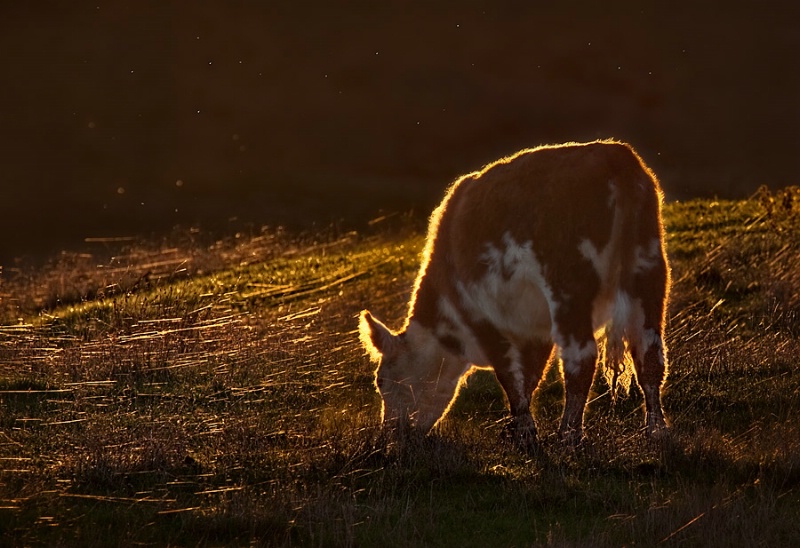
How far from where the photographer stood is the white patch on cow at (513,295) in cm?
975

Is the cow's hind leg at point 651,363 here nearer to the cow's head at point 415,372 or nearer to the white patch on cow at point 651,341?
the white patch on cow at point 651,341

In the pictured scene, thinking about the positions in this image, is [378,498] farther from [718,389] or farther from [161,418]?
[718,389]

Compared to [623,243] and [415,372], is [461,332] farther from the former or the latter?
[623,243]

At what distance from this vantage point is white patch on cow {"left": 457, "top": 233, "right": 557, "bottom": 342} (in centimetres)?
975

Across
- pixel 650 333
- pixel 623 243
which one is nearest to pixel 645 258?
pixel 623 243

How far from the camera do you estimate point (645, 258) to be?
975 centimetres

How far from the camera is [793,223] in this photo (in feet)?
69.8

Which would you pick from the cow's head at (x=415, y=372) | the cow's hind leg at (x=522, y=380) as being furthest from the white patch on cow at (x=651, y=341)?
the cow's head at (x=415, y=372)

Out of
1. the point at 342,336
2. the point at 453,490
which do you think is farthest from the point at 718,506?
the point at 342,336

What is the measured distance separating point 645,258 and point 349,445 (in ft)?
10.3

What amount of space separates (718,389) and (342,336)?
19.2ft

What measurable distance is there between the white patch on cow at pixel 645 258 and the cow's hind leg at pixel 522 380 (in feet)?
4.15

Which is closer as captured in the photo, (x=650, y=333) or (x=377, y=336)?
(x=650, y=333)

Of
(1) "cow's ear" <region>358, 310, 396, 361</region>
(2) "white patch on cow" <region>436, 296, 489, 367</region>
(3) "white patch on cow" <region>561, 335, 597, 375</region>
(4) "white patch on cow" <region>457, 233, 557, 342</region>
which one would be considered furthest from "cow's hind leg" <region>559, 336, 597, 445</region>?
(1) "cow's ear" <region>358, 310, 396, 361</region>
